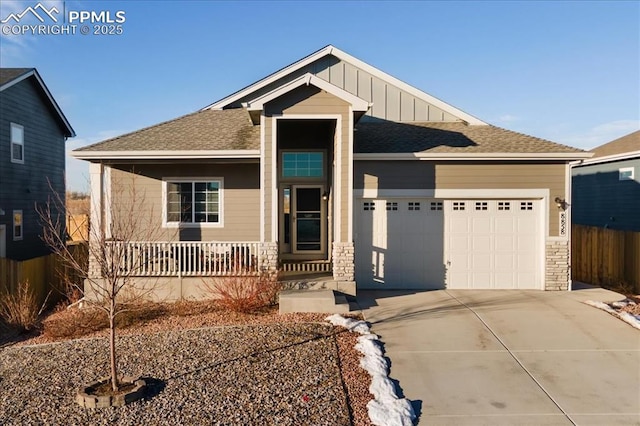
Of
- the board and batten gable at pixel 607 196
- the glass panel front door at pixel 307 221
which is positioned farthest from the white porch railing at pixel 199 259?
the board and batten gable at pixel 607 196

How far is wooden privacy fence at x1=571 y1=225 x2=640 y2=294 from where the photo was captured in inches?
496

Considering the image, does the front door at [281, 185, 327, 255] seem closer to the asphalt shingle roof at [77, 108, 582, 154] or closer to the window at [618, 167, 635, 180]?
the asphalt shingle roof at [77, 108, 582, 154]

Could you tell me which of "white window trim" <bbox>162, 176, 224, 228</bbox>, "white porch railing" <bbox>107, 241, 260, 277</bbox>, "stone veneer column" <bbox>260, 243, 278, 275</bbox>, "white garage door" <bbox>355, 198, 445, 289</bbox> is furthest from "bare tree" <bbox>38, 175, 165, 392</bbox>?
"white garage door" <bbox>355, 198, 445, 289</bbox>

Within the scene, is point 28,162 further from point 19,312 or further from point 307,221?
point 307,221

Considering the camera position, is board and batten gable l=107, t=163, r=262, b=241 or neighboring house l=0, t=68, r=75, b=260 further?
neighboring house l=0, t=68, r=75, b=260

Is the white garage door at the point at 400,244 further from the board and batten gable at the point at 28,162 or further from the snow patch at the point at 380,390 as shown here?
the board and batten gable at the point at 28,162

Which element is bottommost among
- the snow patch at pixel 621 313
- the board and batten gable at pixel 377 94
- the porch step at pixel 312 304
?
the snow patch at pixel 621 313

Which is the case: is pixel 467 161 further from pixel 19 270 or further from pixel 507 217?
pixel 19 270

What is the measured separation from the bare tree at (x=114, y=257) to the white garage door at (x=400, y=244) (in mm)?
5163

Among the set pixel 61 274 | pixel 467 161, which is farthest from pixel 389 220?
pixel 61 274

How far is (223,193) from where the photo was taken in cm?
1252

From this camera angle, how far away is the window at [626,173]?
16438mm

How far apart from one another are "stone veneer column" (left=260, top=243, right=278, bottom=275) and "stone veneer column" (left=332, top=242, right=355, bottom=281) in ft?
4.54

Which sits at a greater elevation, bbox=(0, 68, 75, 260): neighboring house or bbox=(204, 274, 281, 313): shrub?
bbox=(0, 68, 75, 260): neighboring house
